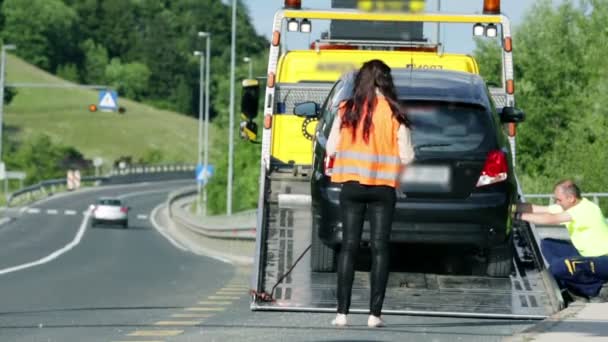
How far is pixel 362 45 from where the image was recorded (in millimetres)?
19469

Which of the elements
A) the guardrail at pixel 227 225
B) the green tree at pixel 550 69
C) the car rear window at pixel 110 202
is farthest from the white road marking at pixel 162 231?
the green tree at pixel 550 69

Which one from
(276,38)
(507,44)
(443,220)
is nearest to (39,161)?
(276,38)

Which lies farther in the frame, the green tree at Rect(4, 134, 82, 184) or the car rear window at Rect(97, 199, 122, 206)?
the green tree at Rect(4, 134, 82, 184)

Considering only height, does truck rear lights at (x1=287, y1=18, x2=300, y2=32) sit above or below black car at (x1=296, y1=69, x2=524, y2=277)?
above

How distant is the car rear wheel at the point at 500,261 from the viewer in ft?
44.0

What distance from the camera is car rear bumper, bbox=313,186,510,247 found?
484 inches

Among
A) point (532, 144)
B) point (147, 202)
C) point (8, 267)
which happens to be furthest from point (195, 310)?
point (147, 202)

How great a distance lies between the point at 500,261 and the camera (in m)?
13.4

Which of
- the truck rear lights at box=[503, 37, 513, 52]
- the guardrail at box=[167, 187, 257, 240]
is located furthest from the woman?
the guardrail at box=[167, 187, 257, 240]

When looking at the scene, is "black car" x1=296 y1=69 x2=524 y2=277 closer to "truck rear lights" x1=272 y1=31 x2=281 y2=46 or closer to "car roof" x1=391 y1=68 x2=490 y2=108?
"car roof" x1=391 y1=68 x2=490 y2=108

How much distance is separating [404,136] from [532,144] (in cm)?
4043

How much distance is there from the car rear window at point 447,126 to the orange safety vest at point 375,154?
131 cm

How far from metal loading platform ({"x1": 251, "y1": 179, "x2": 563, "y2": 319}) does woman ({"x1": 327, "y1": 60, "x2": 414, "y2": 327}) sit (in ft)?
3.44

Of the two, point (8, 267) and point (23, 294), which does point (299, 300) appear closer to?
point (23, 294)
